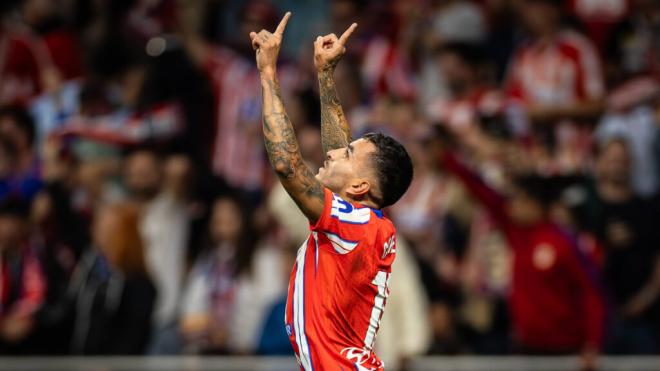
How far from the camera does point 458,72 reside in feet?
34.3

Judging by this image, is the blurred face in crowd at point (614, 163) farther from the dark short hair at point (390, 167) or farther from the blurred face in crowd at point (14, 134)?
the blurred face in crowd at point (14, 134)

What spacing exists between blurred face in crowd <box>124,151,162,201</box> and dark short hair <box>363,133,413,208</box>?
502 cm

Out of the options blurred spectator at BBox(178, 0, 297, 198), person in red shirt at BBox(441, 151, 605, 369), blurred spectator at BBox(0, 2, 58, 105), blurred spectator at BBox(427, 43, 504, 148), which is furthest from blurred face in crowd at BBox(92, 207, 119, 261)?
blurred spectator at BBox(0, 2, 58, 105)

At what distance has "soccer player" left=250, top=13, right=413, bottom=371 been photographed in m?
5.44

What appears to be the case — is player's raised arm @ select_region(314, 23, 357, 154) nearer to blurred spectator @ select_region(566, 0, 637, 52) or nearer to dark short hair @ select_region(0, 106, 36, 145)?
blurred spectator @ select_region(566, 0, 637, 52)

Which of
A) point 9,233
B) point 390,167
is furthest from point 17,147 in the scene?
point 390,167

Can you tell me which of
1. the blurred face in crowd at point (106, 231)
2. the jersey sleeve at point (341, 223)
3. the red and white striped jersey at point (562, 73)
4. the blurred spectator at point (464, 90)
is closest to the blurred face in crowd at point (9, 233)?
the blurred face in crowd at point (106, 231)

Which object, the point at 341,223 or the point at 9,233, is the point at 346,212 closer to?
the point at 341,223

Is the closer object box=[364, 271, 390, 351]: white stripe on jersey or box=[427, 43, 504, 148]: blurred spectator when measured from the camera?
box=[364, 271, 390, 351]: white stripe on jersey

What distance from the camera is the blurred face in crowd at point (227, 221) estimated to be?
9.56 metres

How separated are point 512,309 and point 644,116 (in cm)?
191

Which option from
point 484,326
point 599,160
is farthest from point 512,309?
point 599,160

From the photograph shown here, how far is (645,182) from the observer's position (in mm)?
A: 9836

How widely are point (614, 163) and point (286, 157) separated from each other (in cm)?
441
